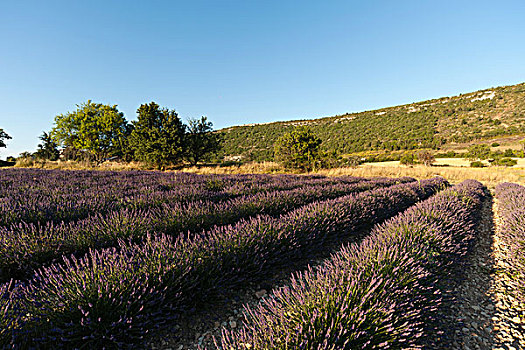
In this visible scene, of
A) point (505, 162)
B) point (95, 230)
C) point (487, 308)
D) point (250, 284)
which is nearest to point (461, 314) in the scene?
point (487, 308)

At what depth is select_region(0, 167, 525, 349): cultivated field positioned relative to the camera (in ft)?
4.72

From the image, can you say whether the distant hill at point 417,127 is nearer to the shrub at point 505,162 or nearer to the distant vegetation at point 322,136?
the distant vegetation at point 322,136

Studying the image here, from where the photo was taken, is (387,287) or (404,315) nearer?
(404,315)

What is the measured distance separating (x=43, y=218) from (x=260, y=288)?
3.84 m

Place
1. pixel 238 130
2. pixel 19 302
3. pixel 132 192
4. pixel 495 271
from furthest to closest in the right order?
pixel 238 130 < pixel 132 192 < pixel 495 271 < pixel 19 302

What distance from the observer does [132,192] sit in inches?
240

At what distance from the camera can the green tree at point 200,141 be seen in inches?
873

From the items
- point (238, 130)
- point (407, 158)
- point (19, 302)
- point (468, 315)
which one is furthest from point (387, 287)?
point (238, 130)

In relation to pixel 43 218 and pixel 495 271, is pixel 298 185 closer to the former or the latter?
pixel 495 271

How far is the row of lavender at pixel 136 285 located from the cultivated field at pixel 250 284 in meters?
0.01

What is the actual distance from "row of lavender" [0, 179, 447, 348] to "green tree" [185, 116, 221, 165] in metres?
20.2

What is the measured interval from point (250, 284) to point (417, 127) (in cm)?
4840

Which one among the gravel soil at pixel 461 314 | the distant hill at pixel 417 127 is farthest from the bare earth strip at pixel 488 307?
the distant hill at pixel 417 127

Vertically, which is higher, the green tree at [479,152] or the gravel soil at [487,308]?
the gravel soil at [487,308]
